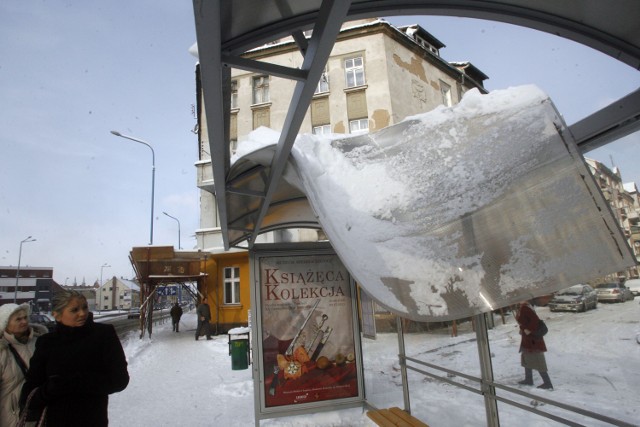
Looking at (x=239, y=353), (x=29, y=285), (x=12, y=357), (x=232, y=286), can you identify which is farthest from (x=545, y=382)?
(x=29, y=285)

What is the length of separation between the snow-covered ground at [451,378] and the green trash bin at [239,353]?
0.57 ft

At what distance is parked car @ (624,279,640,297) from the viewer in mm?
2634

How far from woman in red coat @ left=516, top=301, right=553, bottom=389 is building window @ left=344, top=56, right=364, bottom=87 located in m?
16.0

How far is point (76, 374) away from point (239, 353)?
23.6 feet

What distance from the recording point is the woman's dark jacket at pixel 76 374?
2.33 meters

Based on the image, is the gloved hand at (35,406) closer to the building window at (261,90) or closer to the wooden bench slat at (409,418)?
the wooden bench slat at (409,418)

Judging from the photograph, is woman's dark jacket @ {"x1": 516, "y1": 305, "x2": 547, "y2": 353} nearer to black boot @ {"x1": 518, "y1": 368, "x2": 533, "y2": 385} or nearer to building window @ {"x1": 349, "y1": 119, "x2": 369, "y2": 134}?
black boot @ {"x1": 518, "y1": 368, "x2": 533, "y2": 385}

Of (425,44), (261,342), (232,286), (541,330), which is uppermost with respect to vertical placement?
(425,44)

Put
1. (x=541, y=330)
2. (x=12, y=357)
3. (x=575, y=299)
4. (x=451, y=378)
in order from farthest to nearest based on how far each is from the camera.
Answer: (x=451, y=378) < (x=541, y=330) < (x=12, y=357) < (x=575, y=299)

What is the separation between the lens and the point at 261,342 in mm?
5188

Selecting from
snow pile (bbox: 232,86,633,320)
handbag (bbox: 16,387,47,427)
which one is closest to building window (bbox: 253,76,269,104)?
snow pile (bbox: 232,86,633,320)

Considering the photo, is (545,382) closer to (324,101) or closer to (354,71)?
(324,101)

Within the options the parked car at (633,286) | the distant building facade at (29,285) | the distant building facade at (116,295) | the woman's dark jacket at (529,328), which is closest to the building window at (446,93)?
the woman's dark jacket at (529,328)

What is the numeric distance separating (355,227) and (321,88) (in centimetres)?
1638
